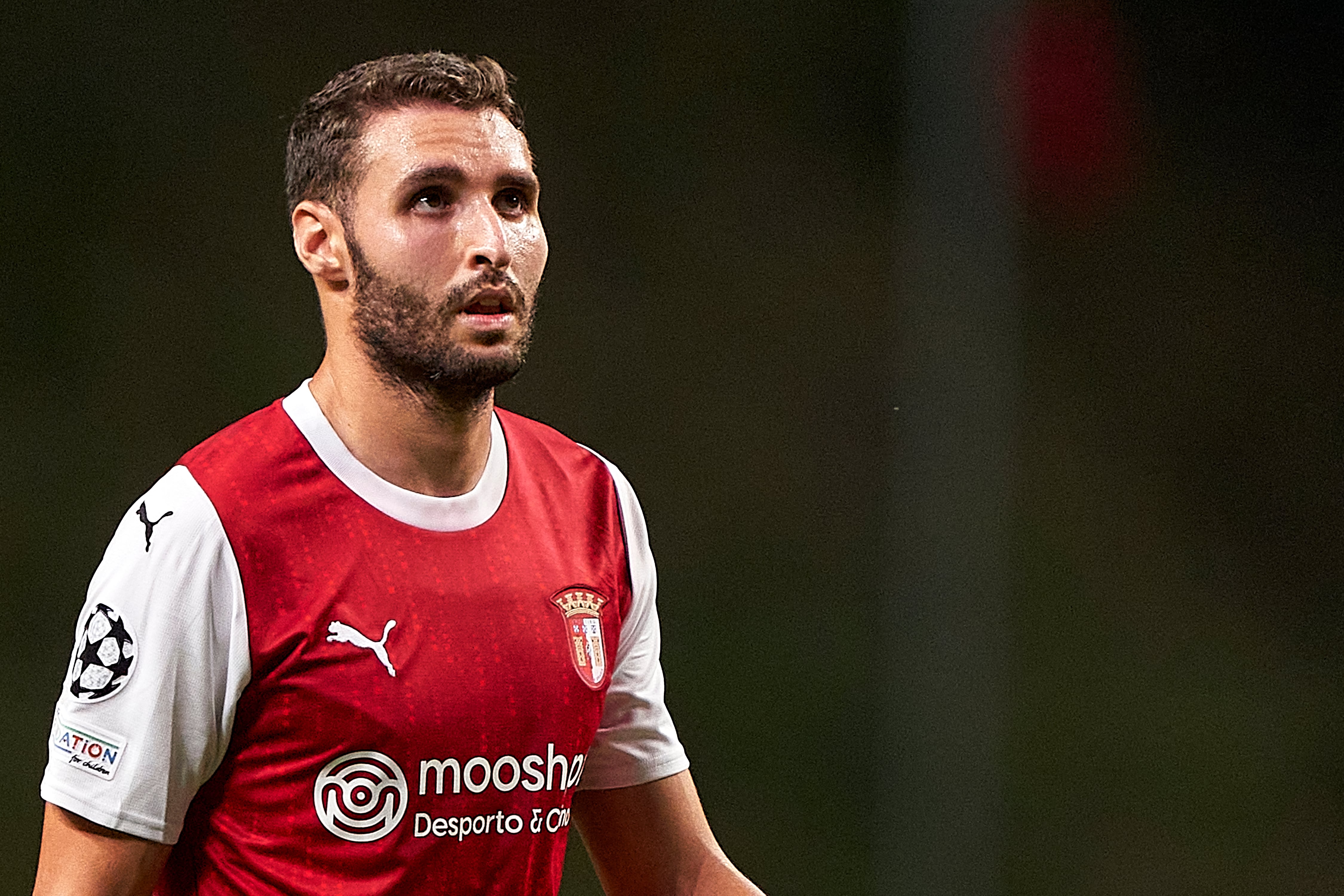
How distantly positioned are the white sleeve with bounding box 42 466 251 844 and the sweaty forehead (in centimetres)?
31

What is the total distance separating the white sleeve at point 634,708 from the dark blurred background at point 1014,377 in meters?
1.14

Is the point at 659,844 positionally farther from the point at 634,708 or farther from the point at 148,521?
the point at 148,521

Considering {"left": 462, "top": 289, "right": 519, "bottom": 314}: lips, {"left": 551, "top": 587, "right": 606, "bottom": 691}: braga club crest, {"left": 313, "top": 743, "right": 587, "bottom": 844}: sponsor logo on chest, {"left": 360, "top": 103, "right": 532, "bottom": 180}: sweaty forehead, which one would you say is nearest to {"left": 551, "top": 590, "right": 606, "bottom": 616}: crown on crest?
{"left": 551, "top": 587, "right": 606, "bottom": 691}: braga club crest

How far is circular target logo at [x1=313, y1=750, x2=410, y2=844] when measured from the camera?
1.12 meters

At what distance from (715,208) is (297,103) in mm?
696

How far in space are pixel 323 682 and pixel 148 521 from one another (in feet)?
0.56

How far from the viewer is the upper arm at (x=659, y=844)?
1.35 m

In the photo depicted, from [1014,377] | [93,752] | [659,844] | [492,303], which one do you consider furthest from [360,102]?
[1014,377]

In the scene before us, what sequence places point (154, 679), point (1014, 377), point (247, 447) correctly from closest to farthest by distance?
point (154, 679) → point (247, 447) → point (1014, 377)

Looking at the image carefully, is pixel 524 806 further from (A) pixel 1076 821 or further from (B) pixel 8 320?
(A) pixel 1076 821

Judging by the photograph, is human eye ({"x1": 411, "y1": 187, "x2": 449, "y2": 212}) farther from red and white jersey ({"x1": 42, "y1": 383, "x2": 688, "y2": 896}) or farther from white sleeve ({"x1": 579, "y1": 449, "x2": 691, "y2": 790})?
white sleeve ({"x1": 579, "y1": 449, "x2": 691, "y2": 790})

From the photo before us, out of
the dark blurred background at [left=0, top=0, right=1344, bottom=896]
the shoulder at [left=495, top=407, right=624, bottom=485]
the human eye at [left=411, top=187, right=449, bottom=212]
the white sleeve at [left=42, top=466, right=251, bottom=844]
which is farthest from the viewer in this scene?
the dark blurred background at [left=0, top=0, right=1344, bottom=896]

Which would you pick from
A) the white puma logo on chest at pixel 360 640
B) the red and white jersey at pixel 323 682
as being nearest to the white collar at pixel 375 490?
the red and white jersey at pixel 323 682

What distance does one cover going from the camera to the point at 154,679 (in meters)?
1.08
